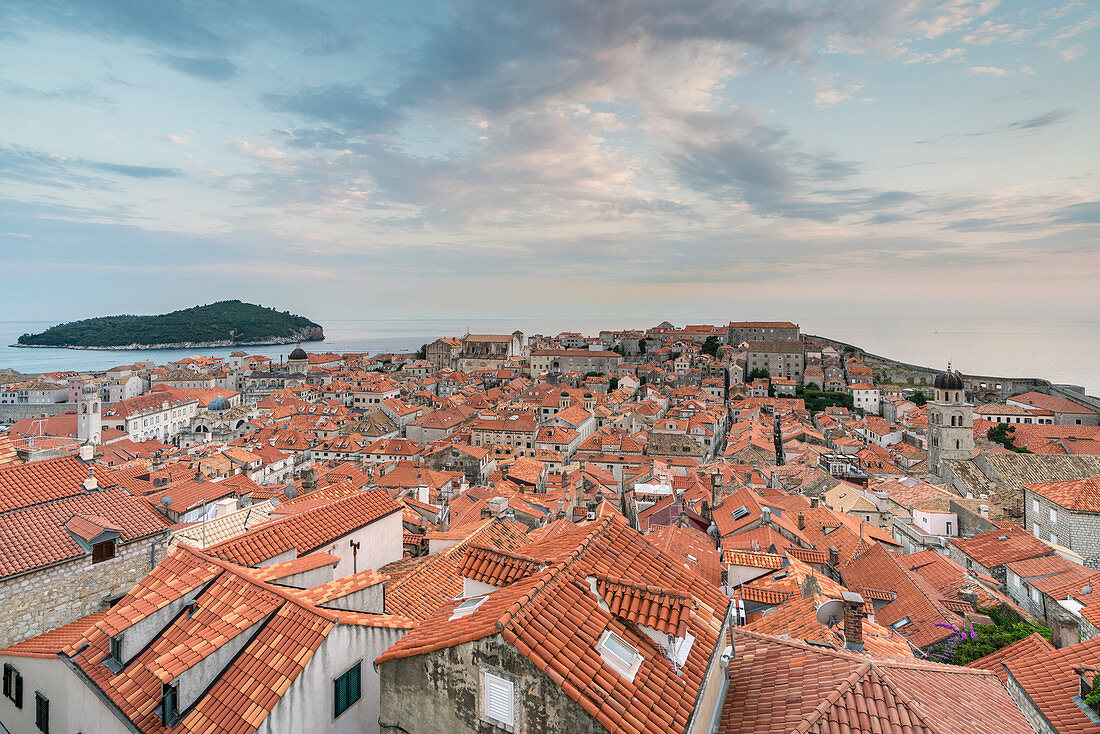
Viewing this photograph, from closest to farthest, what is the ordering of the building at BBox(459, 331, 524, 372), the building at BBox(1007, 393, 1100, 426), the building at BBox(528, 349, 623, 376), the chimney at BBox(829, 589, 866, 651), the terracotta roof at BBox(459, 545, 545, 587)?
the terracotta roof at BBox(459, 545, 545, 587)
the chimney at BBox(829, 589, 866, 651)
the building at BBox(1007, 393, 1100, 426)
the building at BBox(528, 349, 623, 376)
the building at BBox(459, 331, 524, 372)

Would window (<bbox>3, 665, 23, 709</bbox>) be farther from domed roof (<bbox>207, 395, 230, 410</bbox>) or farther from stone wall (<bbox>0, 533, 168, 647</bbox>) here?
domed roof (<bbox>207, 395, 230, 410</bbox>)

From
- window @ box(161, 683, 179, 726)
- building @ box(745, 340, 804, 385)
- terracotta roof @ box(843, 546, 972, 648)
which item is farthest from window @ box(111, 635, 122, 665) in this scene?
building @ box(745, 340, 804, 385)

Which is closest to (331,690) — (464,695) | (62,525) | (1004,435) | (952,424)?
(464,695)

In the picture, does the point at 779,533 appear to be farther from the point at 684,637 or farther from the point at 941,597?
the point at 684,637

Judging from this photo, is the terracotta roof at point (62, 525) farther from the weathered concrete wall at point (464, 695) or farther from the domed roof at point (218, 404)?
the domed roof at point (218, 404)

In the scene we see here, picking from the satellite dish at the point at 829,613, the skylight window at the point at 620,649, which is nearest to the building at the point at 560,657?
the skylight window at the point at 620,649

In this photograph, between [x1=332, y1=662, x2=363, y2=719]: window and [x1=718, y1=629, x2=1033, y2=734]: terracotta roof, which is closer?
[x1=718, y1=629, x2=1033, y2=734]: terracotta roof
